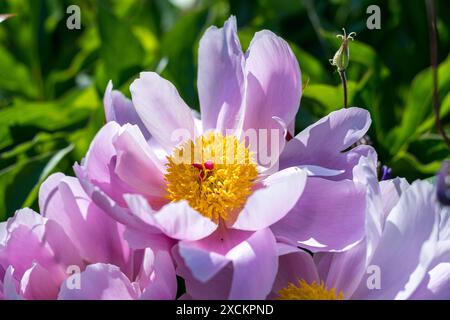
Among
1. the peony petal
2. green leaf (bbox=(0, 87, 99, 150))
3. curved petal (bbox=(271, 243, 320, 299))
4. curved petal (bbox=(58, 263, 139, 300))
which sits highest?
green leaf (bbox=(0, 87, 99, 150))

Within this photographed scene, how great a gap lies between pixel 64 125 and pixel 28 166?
0.41 ft

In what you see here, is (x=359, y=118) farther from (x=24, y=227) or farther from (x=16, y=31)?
(x=16, y=31)

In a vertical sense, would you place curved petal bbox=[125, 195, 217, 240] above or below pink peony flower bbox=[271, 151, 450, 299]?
above

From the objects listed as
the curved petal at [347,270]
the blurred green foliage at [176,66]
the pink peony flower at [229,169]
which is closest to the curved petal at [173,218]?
the pink peony flower at [229,169]

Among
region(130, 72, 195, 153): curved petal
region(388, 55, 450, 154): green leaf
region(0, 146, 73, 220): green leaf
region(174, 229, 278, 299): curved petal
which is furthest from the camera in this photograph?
region(388, 55, 450, 154): green leaf

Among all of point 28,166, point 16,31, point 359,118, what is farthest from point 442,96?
point 16,31

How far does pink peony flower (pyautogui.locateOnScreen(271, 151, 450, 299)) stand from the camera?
0.49 metres

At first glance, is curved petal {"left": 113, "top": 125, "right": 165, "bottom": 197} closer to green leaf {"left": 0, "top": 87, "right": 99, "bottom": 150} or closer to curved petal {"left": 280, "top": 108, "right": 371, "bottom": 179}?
curved petal {"left": 280, "top": 108, "right": 371, "bottom": 179}

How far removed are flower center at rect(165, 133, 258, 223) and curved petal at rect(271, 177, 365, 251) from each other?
0.15ft

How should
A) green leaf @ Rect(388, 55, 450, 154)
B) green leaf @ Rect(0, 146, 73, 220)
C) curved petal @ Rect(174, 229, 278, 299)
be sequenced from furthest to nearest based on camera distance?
green leaf @ Rect(388, 55, 450, 154) → green leaf @ Rect(0, 146, 73, 220) → curved petal @ Rect(174, 229, 278, 299)

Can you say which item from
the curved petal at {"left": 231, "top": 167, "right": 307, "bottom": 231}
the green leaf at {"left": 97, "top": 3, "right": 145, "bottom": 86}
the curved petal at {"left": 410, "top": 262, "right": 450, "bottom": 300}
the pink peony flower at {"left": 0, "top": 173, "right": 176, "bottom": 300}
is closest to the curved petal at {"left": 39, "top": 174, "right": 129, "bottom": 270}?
the pink peony flower at {"left": 0, "top": 173, "right": 176, "bottom": 300}

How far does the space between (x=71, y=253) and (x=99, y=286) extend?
0.06 m

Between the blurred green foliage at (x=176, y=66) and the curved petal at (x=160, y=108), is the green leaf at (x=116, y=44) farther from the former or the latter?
the curved petal at (x=160, y=108)

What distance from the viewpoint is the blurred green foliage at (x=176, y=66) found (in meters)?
0.75
